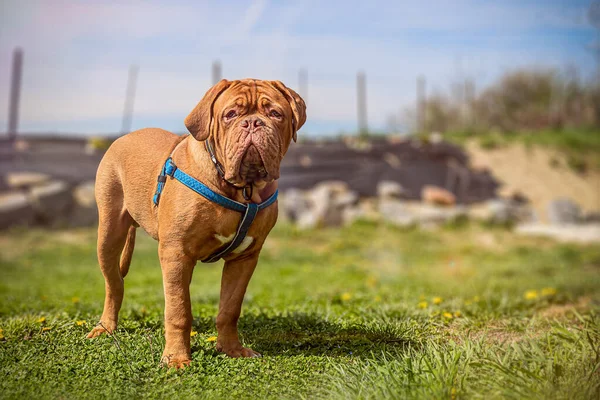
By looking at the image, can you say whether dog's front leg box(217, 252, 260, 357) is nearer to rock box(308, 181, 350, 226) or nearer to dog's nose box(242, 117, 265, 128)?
dog's nose box(242, 117, 265, 128)

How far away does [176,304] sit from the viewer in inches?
152

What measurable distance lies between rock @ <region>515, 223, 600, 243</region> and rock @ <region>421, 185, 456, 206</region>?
2.12 metres

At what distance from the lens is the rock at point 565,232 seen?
51.5 feet

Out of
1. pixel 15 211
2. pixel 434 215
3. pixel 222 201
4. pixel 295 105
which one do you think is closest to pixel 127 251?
pixel 222 201

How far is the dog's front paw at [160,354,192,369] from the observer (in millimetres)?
3885

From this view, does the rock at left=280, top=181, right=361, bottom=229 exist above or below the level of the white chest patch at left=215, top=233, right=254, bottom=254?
above

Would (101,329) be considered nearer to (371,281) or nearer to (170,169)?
(170,169)

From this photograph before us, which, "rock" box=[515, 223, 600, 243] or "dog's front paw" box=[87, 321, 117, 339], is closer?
"dog's front paw" box=[87, 321, 117, 339]

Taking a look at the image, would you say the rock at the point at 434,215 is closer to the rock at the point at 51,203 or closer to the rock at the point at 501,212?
the rock at the point at 501,212

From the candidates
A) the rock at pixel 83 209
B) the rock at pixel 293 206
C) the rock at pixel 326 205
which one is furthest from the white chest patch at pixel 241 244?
the rock at pixel 293 206

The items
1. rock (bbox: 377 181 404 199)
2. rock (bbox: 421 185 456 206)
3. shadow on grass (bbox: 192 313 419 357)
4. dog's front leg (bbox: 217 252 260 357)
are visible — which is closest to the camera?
dog's front leg (bbox: 217 252 260 357)

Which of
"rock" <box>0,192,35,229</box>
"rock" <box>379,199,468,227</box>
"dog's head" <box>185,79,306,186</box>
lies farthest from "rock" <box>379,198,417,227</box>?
"dog's head" <box>185,79,306,186</box>

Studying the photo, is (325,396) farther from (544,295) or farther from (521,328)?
(544,295)

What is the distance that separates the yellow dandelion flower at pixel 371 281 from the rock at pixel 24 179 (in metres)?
8.81
